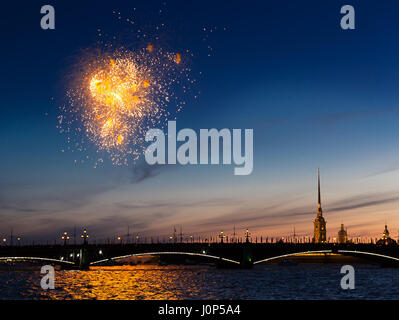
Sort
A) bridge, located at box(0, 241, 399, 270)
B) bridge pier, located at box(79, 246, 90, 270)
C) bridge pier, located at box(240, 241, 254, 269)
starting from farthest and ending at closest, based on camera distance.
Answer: bridge pier, located at box(79, 246, 90, 270), bridge pier, located at box(240, 241, 254, 269), bridge, located at box(0, 241, 399, 270)

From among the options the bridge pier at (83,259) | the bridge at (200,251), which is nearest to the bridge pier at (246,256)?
the bridge at (200,251)

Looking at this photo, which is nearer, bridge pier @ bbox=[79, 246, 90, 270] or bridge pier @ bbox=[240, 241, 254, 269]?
bridge pier @ bbox=[240, 241, 254, 269]

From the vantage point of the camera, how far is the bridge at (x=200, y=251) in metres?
147

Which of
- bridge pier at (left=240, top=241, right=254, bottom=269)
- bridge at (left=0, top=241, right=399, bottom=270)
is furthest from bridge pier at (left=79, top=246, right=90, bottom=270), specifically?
bridge pier at (left=240, top=241, right=254, bottom=269)

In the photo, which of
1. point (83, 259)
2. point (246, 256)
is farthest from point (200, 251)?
point (83, 259)

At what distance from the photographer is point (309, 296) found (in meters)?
67.9

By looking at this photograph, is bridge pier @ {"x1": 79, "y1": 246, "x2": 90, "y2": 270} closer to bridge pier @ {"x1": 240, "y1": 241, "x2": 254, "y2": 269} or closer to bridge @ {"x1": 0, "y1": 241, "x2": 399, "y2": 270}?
bridge @ {"x1": 0, "y1": 241, "x2": 399, "y2": 270}

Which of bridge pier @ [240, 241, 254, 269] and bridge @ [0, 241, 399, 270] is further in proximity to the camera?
bridge pier @ [240, 241, 254, 269]

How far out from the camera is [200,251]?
15388 centimetres

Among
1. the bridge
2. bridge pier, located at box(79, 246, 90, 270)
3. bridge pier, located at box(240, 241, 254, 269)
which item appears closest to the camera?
the bridge

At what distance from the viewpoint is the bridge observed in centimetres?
14712
